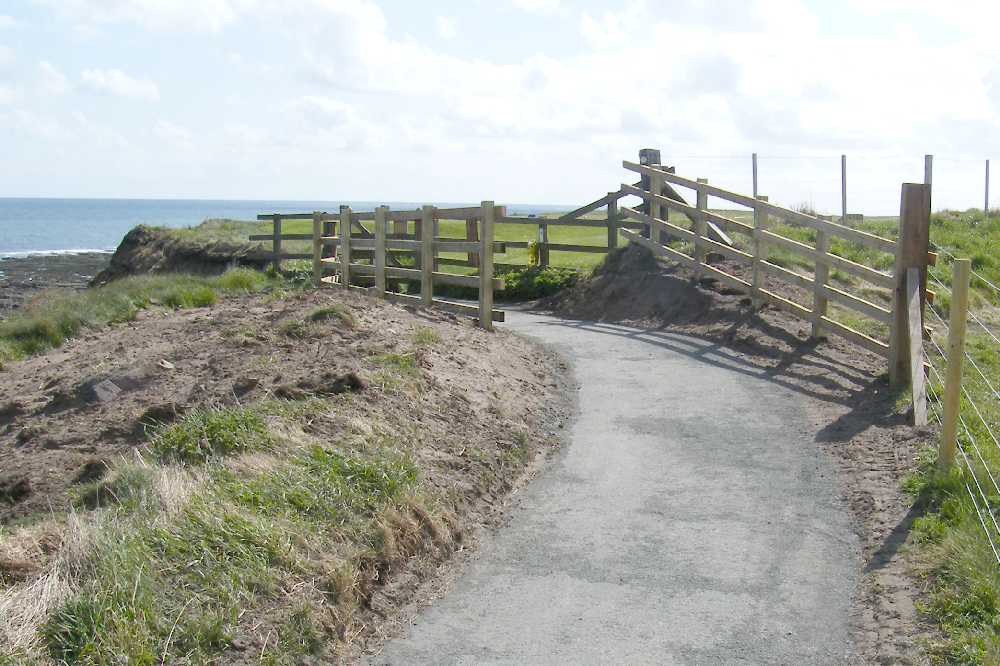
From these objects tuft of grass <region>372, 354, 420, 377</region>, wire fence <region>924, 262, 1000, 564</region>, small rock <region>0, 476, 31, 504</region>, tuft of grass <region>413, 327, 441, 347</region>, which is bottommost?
small rock <region>0, 476, 31, 504</region>

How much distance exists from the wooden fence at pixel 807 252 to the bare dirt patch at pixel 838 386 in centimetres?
28

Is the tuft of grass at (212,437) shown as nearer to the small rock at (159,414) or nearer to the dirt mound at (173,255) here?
the small rock at (159,414)

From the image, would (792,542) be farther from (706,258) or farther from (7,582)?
(706,258)

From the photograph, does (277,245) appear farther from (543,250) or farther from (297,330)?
(297,330)

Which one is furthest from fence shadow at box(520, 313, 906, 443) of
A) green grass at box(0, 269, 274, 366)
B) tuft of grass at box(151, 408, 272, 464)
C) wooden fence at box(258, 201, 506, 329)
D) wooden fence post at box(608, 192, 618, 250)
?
green grass at box(0, 269, 274, 366)

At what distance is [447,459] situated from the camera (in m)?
7.98

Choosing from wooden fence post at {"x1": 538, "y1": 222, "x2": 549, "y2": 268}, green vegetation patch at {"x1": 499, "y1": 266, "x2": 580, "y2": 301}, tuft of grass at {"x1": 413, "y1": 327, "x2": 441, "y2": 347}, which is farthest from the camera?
wooden fence post at {"x1": 538, "y1": 222, "x2": 549, "y2": 268}

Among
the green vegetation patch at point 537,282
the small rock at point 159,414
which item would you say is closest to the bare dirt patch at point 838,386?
the green vegetation patch at point 537,282

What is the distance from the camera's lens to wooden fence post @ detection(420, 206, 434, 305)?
1532cm

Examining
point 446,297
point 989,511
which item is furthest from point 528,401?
point 446,297

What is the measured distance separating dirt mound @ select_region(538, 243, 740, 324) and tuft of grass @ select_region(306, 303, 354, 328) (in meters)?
5.51

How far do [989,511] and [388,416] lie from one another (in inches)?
173

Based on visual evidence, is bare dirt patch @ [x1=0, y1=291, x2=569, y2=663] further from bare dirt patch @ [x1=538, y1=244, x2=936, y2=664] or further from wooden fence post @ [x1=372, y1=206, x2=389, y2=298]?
bare dirt patch @ [x1=538, y1=244, x2=936, y2=664]

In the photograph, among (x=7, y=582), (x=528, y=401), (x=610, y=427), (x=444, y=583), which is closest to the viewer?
(x=7, y=582)
